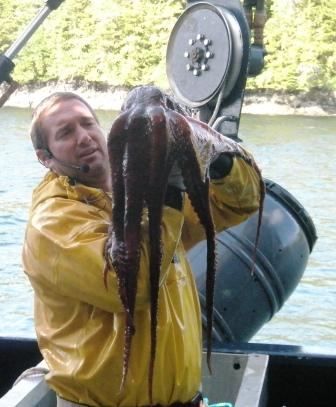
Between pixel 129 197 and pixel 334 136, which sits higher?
pixel 129 197

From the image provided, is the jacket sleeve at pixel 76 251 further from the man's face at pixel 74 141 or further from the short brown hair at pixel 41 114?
the short brown hair at pixel 41 114

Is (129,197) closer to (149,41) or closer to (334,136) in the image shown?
(334,136)

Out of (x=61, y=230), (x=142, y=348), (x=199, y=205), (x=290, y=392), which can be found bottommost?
(x=290, y=392)

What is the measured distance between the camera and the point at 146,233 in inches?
76.8

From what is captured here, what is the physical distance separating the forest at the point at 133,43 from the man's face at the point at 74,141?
133 feet

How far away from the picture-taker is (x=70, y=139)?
238 centimetres

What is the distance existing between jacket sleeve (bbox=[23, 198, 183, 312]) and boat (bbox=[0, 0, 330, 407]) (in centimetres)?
79

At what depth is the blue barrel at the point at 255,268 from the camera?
4.09m

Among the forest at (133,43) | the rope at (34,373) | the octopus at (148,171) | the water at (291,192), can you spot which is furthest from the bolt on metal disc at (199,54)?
the forest at (133,43)

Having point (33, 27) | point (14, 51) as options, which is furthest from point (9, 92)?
point (33, 27)

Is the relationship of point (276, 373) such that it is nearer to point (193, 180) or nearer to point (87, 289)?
point (87, 289)

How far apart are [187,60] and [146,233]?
382 centimetres

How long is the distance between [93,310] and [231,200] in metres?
0.50

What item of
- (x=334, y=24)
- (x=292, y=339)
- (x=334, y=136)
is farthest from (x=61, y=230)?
(x=334, y=24)
